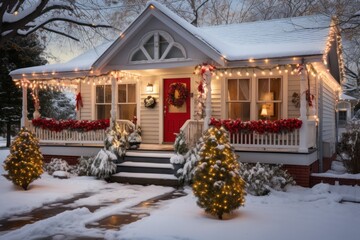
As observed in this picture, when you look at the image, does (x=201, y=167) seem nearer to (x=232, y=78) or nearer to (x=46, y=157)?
(x=232, y=78)

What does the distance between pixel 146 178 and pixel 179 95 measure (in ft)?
13.5

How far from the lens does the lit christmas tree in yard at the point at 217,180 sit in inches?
289

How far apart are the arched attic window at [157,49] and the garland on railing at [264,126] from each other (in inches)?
101

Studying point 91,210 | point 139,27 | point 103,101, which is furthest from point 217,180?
point 103,101

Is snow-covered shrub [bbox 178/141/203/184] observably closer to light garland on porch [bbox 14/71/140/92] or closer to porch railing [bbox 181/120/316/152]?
porch railing [bbox 181/120/316/152]

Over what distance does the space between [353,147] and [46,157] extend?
11186mm

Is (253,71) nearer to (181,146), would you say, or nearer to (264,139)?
(264,139)

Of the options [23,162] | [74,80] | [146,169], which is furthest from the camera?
[74,80]

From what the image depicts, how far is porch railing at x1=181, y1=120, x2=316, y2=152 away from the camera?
37.5ft

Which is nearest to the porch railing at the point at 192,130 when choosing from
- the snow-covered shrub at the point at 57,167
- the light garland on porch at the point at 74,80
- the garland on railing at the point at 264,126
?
the garland on railing at the point at 264,126

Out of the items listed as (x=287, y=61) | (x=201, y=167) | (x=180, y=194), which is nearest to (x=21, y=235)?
(x=201, y=167)

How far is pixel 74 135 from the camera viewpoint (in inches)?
574

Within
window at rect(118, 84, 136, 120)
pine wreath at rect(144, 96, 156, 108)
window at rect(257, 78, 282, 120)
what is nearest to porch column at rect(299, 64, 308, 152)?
window at rect(257, 78, 282, 120)

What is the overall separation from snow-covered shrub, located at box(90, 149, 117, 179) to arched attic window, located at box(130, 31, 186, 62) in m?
3.32
